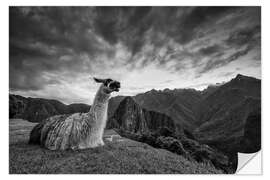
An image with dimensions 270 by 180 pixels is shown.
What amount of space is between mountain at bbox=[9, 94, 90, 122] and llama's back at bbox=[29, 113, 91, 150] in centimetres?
48

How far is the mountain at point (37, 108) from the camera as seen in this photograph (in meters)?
3.95

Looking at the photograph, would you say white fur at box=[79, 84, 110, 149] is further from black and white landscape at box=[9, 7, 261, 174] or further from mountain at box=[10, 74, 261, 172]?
mountain at box=[10, 74, 261, 172]

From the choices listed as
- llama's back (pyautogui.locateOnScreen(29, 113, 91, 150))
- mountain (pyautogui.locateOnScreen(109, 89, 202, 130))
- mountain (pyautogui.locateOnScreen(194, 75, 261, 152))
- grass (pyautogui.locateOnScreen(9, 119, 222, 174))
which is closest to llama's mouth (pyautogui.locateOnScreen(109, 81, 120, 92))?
llama's back (pyautogui.locateOnScreen(29, 113, 91, 150))

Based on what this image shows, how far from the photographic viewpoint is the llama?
129 inches

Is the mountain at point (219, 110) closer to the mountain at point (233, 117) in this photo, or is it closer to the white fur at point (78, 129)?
the mountain at point (233, 117)

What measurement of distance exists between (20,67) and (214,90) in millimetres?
4374

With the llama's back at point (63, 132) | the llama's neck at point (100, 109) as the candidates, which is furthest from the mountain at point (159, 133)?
the llama's back at point (63, 132)

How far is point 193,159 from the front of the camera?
3.57 m

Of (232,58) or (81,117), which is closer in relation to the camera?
(81,117)

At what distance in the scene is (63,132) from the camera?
329cm

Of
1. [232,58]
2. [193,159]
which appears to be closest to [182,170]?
[193,159]

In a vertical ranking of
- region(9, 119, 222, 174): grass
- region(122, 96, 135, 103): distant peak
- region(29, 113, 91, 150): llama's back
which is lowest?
region(9, 119, 222, 174): grass
